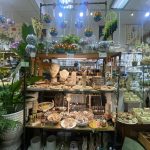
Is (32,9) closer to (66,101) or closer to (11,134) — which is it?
(66,101)

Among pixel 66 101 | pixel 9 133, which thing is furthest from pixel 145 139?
pixel 9 133

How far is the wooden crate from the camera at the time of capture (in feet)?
7.57

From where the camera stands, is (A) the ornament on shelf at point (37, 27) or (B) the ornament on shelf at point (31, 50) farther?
(A) the ornament on shelf at point (37, 27)

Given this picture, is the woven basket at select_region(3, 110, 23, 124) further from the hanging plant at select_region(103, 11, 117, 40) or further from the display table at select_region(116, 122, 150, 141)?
the hanging plant at select_region(103, 11, 117, 40)

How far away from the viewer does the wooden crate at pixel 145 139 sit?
2.31 metres

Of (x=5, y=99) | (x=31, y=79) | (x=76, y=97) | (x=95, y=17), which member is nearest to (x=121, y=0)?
(x=95, y=17)

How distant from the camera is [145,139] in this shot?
240cm

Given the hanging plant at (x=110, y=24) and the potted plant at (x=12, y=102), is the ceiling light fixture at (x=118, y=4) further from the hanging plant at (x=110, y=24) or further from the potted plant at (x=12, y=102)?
the potted plant at (x=12, y=102)

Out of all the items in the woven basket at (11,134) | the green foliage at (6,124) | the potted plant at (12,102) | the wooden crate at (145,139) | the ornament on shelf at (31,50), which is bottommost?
the wooden crate at (145,139)

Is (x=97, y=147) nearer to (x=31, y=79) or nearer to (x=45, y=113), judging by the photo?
(x=45, y=113)

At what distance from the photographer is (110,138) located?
271 cm

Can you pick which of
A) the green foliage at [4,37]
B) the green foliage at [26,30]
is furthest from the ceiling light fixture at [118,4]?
the green foliage at [26,30]

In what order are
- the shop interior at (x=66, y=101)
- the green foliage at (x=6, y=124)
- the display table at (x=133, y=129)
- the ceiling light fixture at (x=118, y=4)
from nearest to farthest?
the green foliage at (x=6, y=124), the shop interior at (x=66, y=101), the display table at (x=133, y=129), the ceiling light fixture at (x=118, y=4)

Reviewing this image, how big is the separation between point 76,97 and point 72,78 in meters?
0.29
